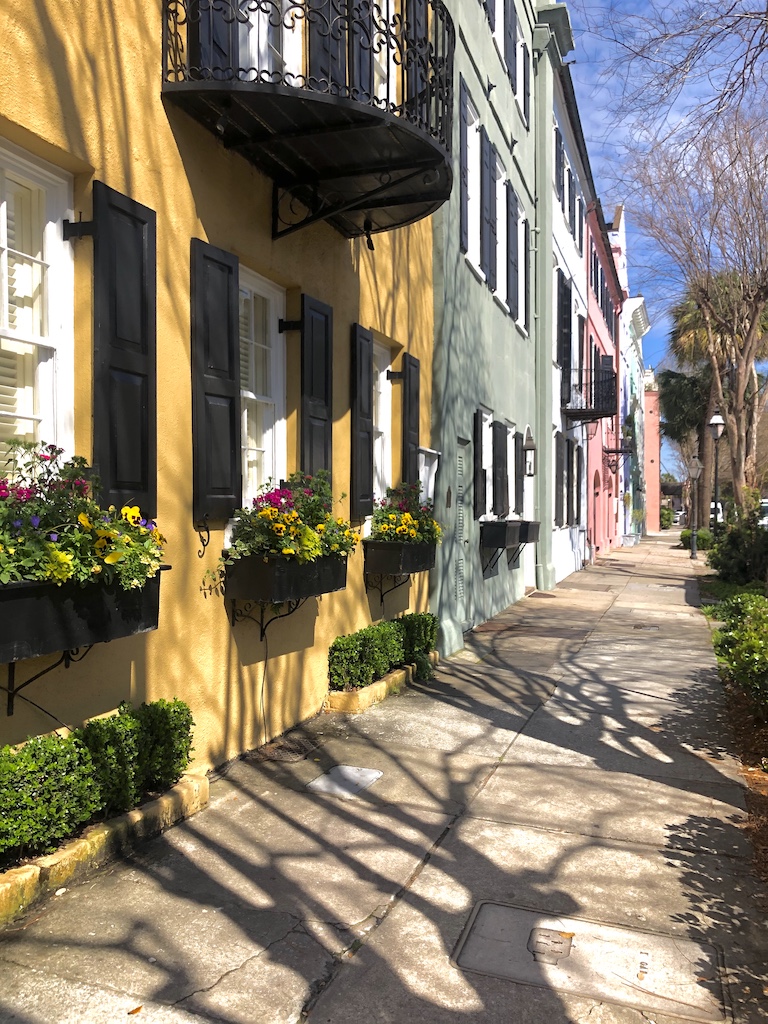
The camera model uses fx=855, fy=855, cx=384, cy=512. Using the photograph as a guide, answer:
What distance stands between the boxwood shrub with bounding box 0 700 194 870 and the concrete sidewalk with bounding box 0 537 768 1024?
0.88ft

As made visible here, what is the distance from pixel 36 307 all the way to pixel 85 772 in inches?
83.0

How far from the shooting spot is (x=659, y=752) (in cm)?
586

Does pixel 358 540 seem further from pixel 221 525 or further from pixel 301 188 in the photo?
pixel 301 188

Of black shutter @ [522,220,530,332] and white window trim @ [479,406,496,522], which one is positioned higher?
black shutter @ [522,220,530,332]

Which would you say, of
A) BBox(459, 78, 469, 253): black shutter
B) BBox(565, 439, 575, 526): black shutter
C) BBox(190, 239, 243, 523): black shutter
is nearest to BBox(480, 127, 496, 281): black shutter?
BBox(459, 78, 469, 253): black shutter

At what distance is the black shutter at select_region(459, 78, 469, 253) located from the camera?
957 centimetres

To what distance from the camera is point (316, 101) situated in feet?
15.2

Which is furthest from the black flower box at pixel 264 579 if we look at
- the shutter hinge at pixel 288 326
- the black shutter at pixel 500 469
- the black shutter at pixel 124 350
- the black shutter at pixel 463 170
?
the black shutter at pixel 500 469

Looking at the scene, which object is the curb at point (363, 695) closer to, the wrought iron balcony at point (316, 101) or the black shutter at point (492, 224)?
the wrought iron balcony at point (316, 101)

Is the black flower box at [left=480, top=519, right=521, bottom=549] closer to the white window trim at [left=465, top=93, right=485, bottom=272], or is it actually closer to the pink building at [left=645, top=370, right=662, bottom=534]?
the white window trim at [left=465, top=93, right=485, bottom=272]

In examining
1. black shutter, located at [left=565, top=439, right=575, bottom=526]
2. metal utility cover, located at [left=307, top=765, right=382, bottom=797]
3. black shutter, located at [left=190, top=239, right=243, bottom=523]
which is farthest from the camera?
black shutter, located at [left=565, top=439, right=575, bottom=526]

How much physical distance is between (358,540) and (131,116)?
3.88 metres

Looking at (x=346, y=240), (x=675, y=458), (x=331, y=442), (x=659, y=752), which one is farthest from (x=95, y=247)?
(x=675, y=458)

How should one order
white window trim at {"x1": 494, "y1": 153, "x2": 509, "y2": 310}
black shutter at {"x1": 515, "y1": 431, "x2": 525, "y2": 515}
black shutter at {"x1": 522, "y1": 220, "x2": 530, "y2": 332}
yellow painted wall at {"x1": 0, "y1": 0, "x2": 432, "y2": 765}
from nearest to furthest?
yellow painted wall at {"x1": 0, "y1": 0, "x2": 432, "y2": 765}, white window trim at {"x1": 494, "y1": 153, "x2": 509, "y2": 310}, black shutter at {"x1": 515, "y1": 431, "x2": 525, "y2": 515}, black shutter at {"x1": 522, "y1": 220, "x2": 530, "y2": 332}
